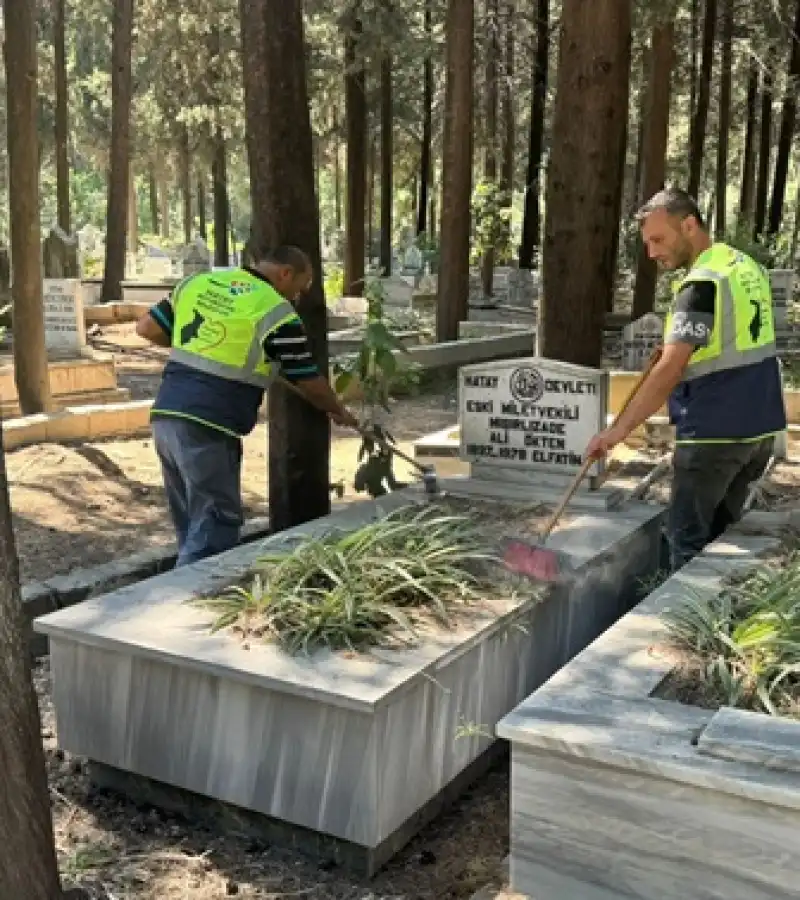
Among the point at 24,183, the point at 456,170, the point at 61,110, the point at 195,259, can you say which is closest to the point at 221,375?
the point at 24,183

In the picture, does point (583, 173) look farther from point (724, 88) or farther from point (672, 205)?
point (724, 88)

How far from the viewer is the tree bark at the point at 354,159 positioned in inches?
732

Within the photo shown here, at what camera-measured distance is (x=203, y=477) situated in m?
5.11

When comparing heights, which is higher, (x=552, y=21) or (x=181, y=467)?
(x=552, y=21)

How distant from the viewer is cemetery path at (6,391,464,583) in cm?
676

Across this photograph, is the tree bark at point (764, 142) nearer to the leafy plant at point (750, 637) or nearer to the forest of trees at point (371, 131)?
the forest of trees at point (371, 131)

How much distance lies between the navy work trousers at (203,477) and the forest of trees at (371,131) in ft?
3.08

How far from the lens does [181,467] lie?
512cm

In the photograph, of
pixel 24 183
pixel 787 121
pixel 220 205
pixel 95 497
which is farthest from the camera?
pixel 220 205

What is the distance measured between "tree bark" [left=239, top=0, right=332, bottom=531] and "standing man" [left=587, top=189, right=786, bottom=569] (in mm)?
1935

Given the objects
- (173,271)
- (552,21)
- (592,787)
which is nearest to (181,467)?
(592,787)

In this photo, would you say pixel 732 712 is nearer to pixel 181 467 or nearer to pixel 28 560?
pixel 181 467

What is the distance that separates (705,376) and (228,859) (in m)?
2.73

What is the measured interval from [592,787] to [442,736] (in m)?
0.85
